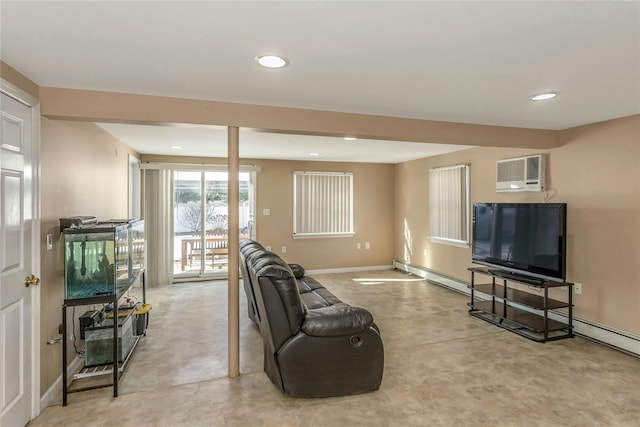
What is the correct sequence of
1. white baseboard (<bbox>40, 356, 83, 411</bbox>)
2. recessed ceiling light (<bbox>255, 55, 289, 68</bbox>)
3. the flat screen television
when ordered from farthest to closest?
the flat screen television → white baseboard (<bbox>40, 356, 83, 411</bbox>) → recessed ceiling light (<bbox>255, 55, 289, 68</bbox>)

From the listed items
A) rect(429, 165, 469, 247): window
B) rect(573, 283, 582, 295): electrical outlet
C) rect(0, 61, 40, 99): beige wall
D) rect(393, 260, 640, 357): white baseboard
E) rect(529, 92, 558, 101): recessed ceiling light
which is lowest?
rect(393, 260, 640, 357): white baseboard

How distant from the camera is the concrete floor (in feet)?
7.82

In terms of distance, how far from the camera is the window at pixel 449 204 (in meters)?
5.57

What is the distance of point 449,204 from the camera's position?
19.3ft

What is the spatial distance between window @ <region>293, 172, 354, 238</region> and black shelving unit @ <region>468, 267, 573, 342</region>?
3.18 metres

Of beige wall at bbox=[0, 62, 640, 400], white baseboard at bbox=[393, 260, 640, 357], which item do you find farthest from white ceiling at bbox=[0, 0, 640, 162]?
white baseboard at bbox=[393, 260, 640, 357]

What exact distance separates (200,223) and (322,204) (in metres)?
2.36

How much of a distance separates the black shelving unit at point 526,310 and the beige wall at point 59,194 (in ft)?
14.2

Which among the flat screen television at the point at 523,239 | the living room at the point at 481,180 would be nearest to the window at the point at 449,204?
the living room at the point at 481,180

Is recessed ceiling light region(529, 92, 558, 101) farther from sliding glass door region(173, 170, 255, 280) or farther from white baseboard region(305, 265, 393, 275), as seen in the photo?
white baseboard region(305, 265, 393, 275)

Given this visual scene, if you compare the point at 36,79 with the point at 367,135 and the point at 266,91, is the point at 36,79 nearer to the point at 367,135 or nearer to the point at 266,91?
the point at 266,91

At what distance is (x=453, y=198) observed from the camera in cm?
579

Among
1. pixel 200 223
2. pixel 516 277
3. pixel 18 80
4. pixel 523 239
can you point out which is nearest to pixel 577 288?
pixel 516 277

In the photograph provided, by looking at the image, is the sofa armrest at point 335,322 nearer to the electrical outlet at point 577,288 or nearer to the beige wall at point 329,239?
the electrical outlet at point 577,288
